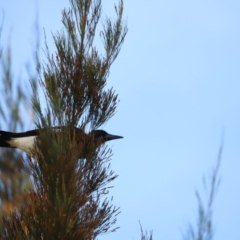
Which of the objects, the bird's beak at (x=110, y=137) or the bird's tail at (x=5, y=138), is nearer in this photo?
the bird's beak at (x=110, y=137)

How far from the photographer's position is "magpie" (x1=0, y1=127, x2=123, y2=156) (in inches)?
180

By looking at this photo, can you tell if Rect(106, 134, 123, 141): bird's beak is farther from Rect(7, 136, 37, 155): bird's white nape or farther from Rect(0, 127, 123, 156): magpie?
Rect(7, 136, 37, 155): bird's white nape

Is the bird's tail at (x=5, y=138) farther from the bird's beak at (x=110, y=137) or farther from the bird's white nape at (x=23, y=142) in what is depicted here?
the bird's beak at (x=110, y=137)

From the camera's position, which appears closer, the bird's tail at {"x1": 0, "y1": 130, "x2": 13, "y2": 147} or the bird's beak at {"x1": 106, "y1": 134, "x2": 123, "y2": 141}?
the bird's beak at {"x1": 106, "y1": 134, "x2": 123, "y2": 141}

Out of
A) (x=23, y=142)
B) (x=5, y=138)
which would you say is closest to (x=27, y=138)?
(x=23, y=142)

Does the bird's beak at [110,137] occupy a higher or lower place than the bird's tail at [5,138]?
lower

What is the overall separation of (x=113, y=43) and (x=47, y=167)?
1087 mm

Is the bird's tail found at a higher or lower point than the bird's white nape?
higher

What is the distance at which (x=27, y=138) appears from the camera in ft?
17.0

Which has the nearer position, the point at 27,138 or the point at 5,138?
the point at 27,138

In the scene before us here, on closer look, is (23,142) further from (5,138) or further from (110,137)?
(110,137)

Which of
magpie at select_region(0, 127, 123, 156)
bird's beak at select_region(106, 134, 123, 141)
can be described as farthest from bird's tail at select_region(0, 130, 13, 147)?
bird's beak at select_region(106, 134, 123, 141)

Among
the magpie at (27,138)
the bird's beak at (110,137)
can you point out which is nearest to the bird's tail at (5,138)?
the magpie at (27,138)

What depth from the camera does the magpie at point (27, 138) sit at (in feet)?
15.0
